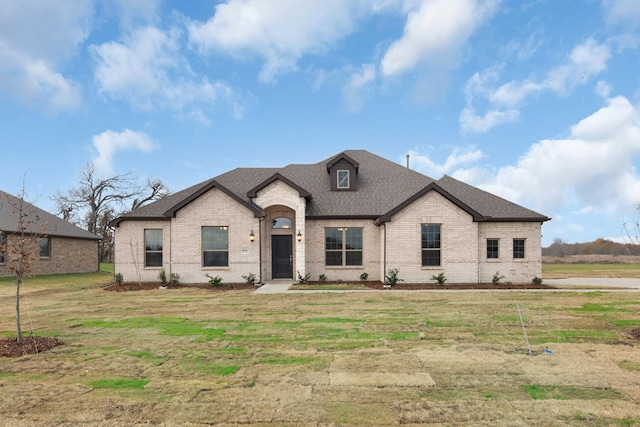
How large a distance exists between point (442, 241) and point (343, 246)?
5.06m

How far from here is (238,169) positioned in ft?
78.7

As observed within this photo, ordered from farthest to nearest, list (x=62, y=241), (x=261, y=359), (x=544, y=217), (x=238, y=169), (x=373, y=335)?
(x=62, y=241), (x=238, y=169), (x=544, y=217), (x=373, y=335), (x=261, y=359)

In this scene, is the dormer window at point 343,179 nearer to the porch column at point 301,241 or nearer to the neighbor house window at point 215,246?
the porch column at point 301,241

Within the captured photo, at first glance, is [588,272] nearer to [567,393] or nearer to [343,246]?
[343,246]

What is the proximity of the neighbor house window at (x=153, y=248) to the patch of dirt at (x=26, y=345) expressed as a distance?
11527mm

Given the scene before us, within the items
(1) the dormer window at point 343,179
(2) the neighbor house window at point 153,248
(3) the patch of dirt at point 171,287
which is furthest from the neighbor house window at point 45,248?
(1) the dormer window at point 343,179

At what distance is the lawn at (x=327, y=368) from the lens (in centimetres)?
446

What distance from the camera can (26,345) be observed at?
23.6 feet

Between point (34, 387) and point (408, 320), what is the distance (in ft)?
26.1

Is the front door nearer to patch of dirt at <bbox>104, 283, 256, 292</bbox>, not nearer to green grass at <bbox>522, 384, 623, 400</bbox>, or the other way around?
patch of dirt at <bbox>104, 283, 256, 292</bbox>

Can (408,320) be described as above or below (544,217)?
below

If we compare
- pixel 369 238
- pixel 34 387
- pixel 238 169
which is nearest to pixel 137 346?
pixel 34 387

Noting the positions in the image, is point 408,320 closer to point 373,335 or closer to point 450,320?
point 450,320

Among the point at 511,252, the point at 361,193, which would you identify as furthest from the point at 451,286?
the point at 361,193
